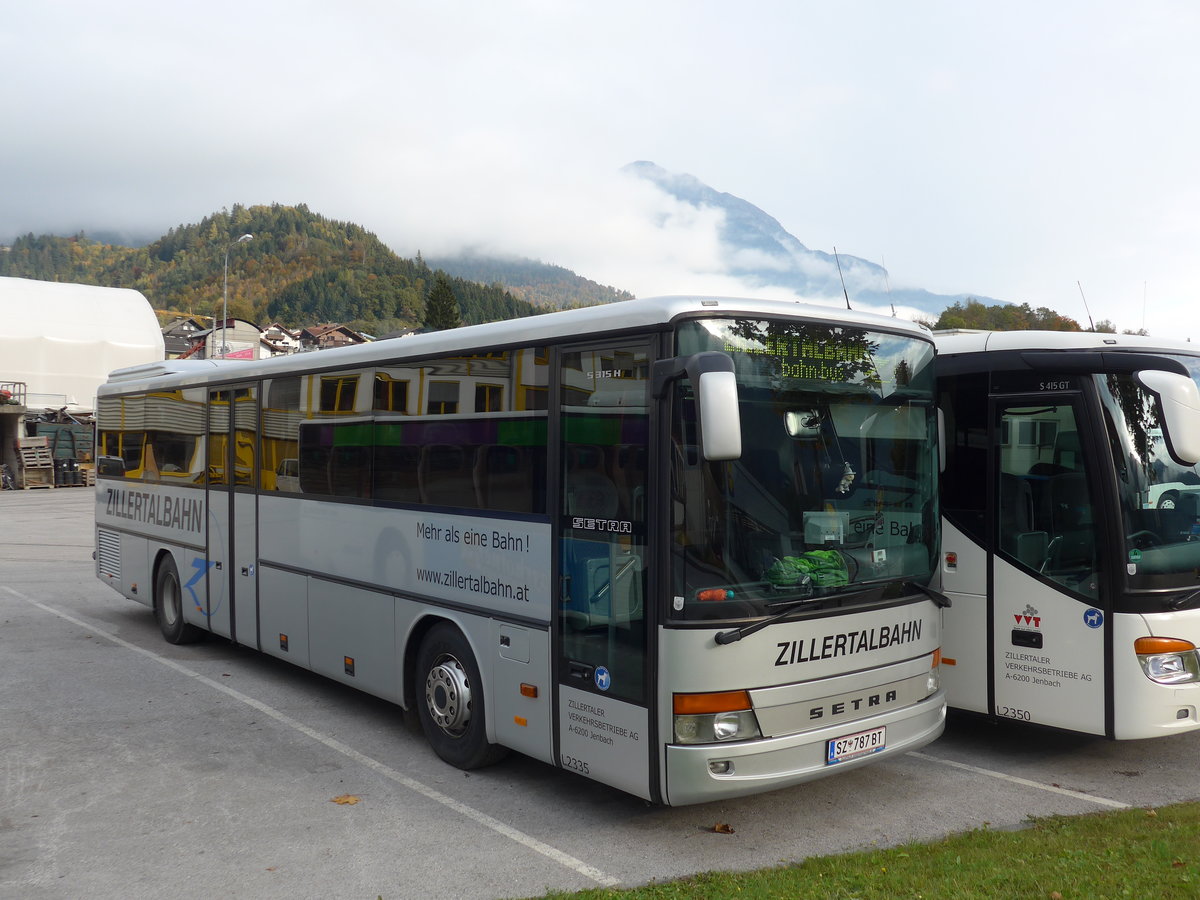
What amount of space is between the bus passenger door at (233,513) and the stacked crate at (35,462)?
117 feet

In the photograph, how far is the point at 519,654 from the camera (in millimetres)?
5887

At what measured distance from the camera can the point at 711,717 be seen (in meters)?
4.96

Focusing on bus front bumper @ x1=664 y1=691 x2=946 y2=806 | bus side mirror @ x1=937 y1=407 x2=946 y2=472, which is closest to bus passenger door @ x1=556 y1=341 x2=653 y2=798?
bus front bumper @ x1=664 y1=691 x2=946 y2=806

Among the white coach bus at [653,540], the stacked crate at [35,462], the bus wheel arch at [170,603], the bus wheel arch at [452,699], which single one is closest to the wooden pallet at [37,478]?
the stacked crate at [35,462]

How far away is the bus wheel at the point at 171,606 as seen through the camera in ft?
34.6

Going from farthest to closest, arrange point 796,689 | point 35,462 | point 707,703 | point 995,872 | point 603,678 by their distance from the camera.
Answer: point 35,462
point 603,678
point 796,689
point 707,703
point 995,872

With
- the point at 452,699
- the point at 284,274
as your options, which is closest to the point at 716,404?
the point at 452,699

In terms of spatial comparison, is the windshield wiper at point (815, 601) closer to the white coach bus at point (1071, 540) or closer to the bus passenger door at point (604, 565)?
the bus passenger door at point (604, 565)

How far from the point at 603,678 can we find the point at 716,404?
66.8 inches

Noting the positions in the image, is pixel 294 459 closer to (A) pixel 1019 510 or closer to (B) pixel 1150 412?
(A) pixel 1019 510

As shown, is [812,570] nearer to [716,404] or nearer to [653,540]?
[653,540]

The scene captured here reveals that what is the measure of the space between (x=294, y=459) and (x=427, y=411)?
6.89 ft

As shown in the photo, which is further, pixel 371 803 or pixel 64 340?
pixel 64 340

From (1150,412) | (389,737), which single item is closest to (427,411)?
(389,737)
